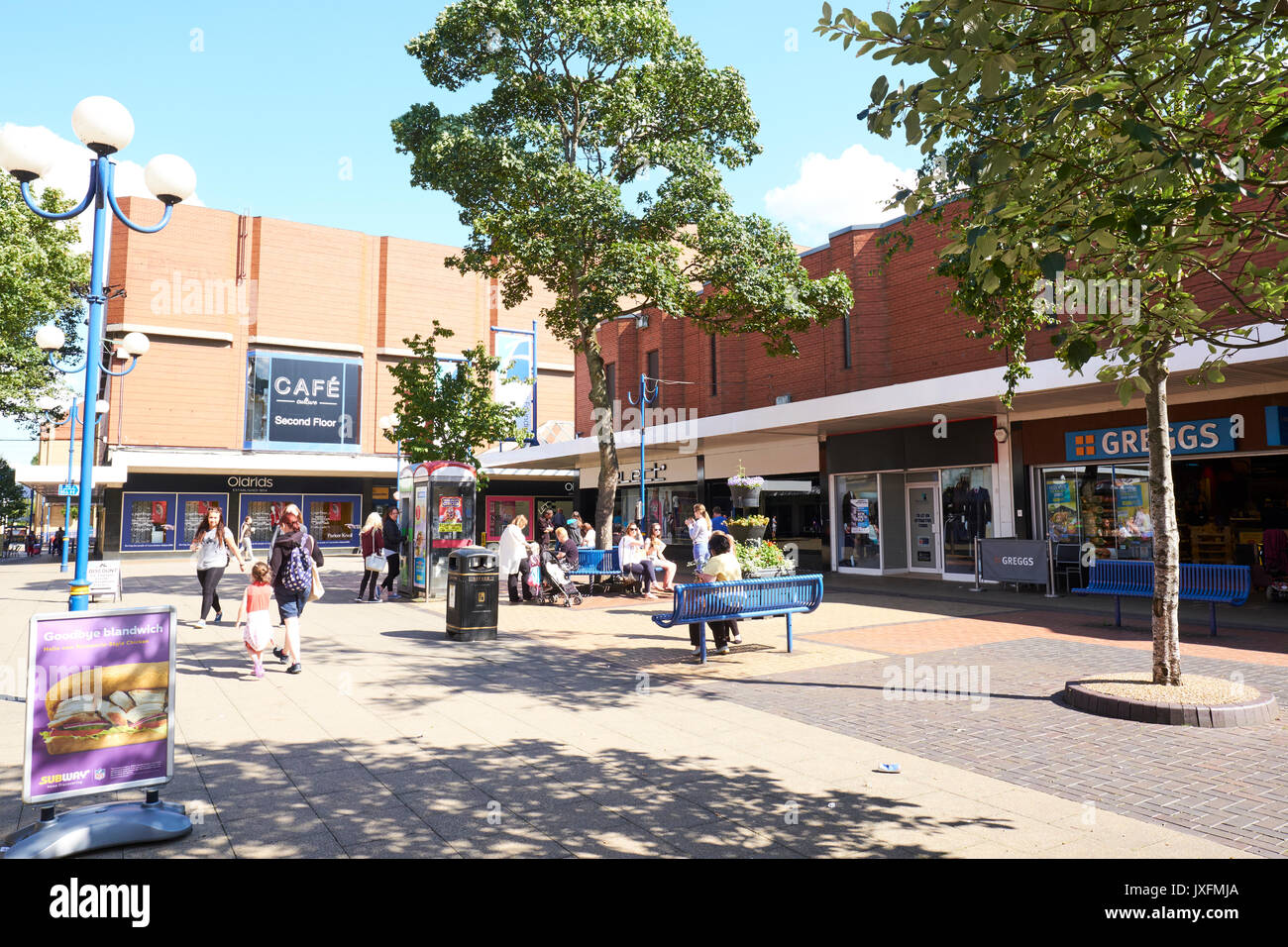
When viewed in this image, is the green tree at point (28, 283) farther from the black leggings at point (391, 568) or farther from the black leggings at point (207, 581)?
the black leggings at point (207, 581)

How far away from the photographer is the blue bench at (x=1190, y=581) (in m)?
10.4

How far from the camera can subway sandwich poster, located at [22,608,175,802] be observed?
404 cm

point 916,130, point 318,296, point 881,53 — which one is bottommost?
point 916,130

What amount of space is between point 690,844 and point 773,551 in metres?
10.3

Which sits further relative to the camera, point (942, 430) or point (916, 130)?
point (942, 430)

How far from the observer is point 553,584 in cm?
1496

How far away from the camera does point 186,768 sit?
5188mm

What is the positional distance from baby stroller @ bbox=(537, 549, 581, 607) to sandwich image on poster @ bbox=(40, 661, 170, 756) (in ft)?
32.9

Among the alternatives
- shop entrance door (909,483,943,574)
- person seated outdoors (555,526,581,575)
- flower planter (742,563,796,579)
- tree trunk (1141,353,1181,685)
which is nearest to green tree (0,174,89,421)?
person seated outdoors (555,526,581,575)

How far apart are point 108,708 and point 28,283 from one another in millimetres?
27581

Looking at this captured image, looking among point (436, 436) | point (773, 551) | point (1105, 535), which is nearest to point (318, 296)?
point (436, 436)

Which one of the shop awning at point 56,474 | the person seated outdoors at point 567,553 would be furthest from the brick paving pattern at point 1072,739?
the shop awning at point 56,474
